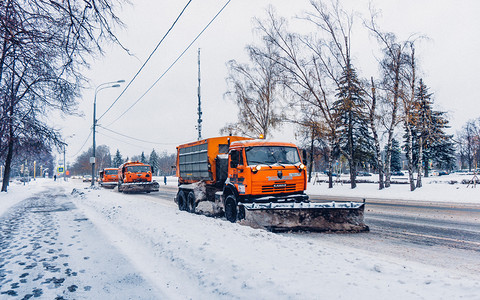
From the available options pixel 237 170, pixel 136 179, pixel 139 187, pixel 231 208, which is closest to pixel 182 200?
pixel 231 208

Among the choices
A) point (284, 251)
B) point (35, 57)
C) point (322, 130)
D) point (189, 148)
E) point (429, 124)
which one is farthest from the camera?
point (322, 130)

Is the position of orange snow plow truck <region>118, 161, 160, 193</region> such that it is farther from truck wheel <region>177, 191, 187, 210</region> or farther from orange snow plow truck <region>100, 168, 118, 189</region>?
truck wheel <region>177, 191, 187, 210</region>

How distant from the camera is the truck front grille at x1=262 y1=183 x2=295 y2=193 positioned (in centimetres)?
879

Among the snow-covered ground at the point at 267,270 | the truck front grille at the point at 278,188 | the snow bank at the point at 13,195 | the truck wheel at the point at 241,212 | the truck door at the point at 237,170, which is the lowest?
the snow bank at the point at 13,195

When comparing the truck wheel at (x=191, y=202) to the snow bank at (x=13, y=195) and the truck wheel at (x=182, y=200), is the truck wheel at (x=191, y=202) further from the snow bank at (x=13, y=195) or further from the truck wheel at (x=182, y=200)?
the snow bank at (x=13, y=195)

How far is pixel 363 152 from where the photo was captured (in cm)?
4134

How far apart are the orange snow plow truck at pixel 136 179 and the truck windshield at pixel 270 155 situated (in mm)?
18846

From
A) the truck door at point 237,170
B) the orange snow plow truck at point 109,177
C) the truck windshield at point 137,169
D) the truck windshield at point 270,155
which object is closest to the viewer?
the truck door at point 237,170

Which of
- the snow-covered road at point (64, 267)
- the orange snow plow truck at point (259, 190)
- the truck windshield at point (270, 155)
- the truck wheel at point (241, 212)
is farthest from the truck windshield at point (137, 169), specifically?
the truck wheel at point (241, 212)

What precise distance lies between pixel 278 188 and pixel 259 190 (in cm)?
58

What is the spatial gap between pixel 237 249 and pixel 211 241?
772 mm

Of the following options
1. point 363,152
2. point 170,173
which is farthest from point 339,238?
point 170,173

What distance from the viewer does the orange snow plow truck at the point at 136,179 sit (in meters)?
26.1

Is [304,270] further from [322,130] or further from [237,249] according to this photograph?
[322,130]
